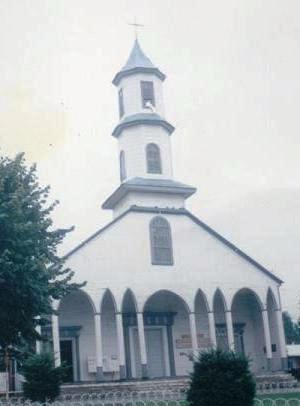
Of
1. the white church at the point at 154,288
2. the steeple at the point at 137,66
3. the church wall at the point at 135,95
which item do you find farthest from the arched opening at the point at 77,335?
the steeple at the point at 137,66

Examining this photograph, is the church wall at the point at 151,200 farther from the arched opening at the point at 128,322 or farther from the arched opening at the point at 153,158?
the arched opening at the point at 128,322

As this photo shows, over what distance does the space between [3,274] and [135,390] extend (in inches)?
480

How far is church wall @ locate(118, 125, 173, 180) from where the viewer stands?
34031 millimetres

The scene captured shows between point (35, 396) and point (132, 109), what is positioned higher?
point (132, 109)

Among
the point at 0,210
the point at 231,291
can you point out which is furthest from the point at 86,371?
the point at 0,210

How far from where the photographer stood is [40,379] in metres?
19.8

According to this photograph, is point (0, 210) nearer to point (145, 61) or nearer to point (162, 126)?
point (162, 126)

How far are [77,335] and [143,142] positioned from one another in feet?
36.8

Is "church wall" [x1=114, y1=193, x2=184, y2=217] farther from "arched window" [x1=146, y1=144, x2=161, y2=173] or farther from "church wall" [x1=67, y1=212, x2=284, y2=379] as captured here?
"arched window" [x1=146, y1=144, x2=161, y2=173]

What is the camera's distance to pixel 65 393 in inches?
1016

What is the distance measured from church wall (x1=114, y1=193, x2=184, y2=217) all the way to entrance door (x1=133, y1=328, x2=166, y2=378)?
661 cm

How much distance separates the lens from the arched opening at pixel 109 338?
29797 millimetres

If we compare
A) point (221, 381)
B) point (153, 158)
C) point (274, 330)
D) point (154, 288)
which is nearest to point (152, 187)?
point (153, 158)

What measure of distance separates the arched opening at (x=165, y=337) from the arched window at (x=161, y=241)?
1767mm
